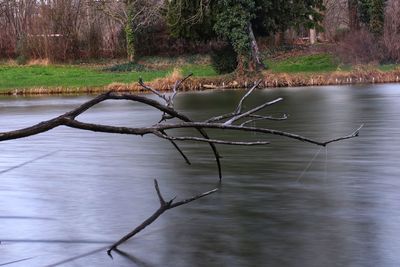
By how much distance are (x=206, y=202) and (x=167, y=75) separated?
93.9 ft

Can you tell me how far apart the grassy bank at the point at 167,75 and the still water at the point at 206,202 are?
65.2 feet

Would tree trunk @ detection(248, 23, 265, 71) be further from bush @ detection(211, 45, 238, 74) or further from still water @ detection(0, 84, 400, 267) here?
still water @ detection(0, 84, 400, 267)

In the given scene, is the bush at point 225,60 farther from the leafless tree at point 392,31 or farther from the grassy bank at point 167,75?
the leafless tree at point 392,31

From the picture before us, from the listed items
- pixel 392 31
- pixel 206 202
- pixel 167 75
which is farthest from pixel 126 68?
pixel 206 202

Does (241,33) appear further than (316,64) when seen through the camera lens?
No

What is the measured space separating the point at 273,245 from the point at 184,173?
4.26 meters

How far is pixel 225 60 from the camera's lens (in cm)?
4038

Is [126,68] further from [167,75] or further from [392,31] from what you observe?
[392,31]

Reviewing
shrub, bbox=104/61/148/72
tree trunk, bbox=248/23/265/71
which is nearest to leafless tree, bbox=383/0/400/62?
tree trunk, bbox=248/23/265/71

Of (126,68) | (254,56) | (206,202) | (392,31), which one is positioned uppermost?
(392,31)

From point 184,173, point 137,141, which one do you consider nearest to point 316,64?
point 137,141

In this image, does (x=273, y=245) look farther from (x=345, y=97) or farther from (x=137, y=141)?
(x=345, y=97)

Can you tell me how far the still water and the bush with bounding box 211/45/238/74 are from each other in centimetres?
2412

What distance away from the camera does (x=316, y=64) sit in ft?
148
